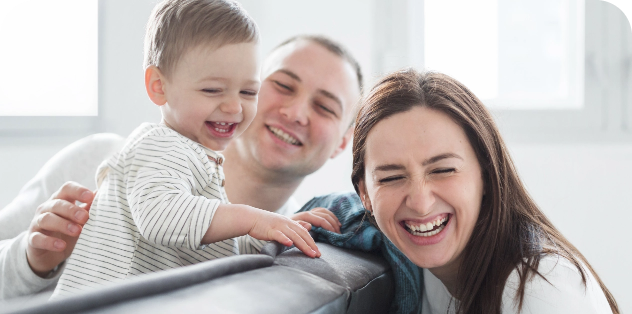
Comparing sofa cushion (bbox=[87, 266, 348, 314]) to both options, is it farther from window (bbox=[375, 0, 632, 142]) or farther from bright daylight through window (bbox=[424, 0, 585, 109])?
bright daylight through window (bbox=[424, 0, 585, 109])

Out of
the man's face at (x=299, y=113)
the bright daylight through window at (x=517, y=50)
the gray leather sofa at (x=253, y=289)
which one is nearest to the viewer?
the gray leather sofa at (x=253, y=289)

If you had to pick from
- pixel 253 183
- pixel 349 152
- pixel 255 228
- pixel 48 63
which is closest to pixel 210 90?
pixel 255 228

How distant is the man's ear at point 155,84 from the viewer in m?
1.01

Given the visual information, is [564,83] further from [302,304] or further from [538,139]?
[302,304]

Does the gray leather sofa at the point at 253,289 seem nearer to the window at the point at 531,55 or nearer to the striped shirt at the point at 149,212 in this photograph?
the striped shirt at the point at 149,212

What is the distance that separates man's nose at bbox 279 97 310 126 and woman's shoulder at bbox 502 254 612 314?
82 centimetres

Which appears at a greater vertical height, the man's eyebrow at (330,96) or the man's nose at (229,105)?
the man's eyebrow at (330,96)

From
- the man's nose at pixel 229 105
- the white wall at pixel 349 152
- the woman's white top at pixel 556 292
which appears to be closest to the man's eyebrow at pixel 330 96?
the man's nose at pixel 229 105

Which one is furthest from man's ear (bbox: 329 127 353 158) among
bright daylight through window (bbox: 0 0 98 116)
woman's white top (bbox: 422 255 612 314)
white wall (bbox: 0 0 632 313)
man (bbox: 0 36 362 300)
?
bright daylight through window (bbox: 0 0 98 116)

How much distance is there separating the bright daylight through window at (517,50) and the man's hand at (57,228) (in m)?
1.95

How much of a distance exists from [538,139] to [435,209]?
171 centimetres

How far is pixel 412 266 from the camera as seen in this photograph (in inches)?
44.7

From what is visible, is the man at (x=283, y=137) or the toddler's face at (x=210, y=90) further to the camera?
the man at (x=283, y=137)

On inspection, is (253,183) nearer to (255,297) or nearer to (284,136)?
(284,136)
